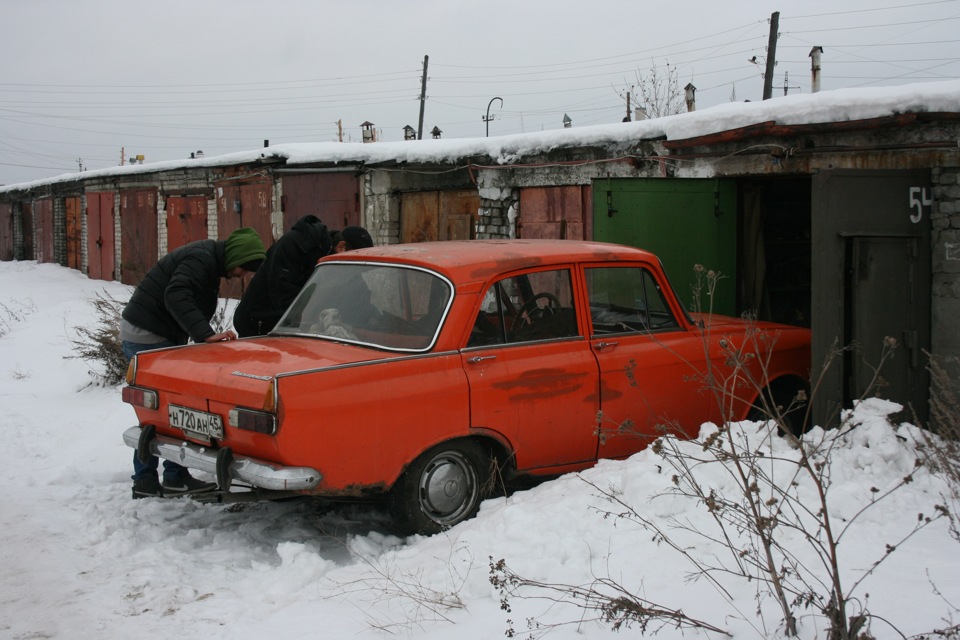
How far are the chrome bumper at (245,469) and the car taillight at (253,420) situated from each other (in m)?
0.17

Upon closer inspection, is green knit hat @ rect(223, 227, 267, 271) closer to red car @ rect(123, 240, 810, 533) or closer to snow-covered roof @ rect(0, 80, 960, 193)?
red car @ rect(123, 240, 810, 533)

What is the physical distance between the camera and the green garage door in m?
7.89

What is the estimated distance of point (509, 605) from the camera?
337cm

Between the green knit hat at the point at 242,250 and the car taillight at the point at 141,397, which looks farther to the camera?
the green knit hat at the point at 242,250

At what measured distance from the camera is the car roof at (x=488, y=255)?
4656 millimetres

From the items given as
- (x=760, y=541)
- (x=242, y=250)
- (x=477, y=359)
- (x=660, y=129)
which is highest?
(x=660, y=129)

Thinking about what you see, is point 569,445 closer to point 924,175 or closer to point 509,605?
point 509,605

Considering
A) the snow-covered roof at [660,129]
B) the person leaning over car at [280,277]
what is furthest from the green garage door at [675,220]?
the person leaning over car at [280,277]

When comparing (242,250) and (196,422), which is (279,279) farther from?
(196,422)

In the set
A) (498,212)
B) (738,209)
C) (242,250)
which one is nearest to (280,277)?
(242,250)

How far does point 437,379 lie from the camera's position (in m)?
4.31

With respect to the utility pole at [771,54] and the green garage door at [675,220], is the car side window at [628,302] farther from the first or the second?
the utility pole at [771,54]

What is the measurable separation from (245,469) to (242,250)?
194cm

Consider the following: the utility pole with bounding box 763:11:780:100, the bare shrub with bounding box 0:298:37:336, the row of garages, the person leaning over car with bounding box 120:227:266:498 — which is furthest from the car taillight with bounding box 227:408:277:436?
the utility pole with bounding box 763:11:780:100
